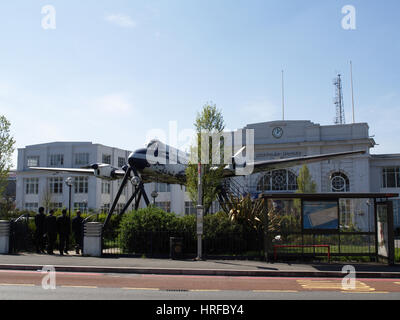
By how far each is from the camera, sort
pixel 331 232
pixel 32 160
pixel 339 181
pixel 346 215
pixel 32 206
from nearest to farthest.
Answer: pixel 331 232
pixel 346 215
pixel 339 181
pixel 32 206
pixel 32 160

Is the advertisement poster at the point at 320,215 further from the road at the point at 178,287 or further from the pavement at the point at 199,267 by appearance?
the road at the point at 178,287

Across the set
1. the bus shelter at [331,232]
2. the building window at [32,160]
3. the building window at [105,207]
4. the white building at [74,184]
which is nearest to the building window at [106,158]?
the white building at [74,184]

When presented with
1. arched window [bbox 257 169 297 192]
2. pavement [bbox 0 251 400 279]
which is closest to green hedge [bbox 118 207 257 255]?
pavement [bbox 0 251 400 279]

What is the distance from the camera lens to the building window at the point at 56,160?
2434 inches

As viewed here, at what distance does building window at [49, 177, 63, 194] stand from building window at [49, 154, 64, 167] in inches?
88.7

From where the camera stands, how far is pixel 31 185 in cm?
6303

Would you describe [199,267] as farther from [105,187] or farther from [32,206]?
[32,206]

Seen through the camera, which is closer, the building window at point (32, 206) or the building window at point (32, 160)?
the building window at point (32, 206)

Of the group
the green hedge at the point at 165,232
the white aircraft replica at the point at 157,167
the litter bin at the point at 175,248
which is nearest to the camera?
the litter bin at the point at 175,248

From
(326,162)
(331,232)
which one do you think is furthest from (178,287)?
(326,162)

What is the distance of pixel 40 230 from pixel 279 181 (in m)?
34.5

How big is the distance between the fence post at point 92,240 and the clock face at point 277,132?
117 feet
